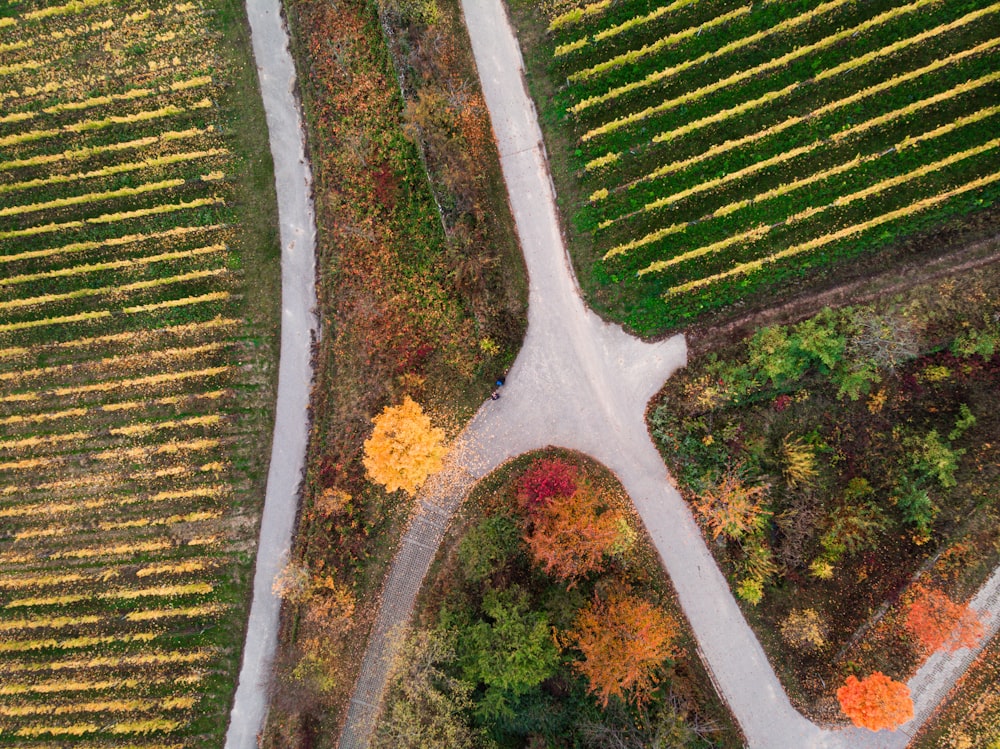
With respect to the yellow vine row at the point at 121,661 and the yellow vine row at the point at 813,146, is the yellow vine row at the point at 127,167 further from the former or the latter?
the yellow vine row at the point at 121,661

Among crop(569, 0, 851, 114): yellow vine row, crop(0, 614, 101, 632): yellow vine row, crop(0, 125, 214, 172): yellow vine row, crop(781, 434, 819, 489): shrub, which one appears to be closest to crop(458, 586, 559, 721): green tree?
crop(781, 434, 819, 489): shrub

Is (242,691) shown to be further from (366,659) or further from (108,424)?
(108,424)

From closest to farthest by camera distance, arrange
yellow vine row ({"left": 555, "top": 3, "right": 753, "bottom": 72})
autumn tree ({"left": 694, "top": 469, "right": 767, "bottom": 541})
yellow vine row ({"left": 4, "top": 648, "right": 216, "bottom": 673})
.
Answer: autumn tree ({"left": 694, "top": 469, "right": 767, "bottom": 541}) → yellow vine row ({"left": 555, "top": 3, "right": 753, "bottom": 72}) → yellow vine row ({"left": 4, "top": 648, "right": 216, "bottom": 673})

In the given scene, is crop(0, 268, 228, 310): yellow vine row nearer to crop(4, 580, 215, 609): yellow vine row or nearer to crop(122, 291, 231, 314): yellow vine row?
crop(122, 291, 231, 314): yellow vine row

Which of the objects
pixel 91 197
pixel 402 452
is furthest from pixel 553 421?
pixel 91 197

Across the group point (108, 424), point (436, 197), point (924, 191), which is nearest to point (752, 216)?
point (924, 191)

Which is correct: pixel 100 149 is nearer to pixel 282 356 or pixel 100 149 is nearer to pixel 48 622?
pixel 282 356
